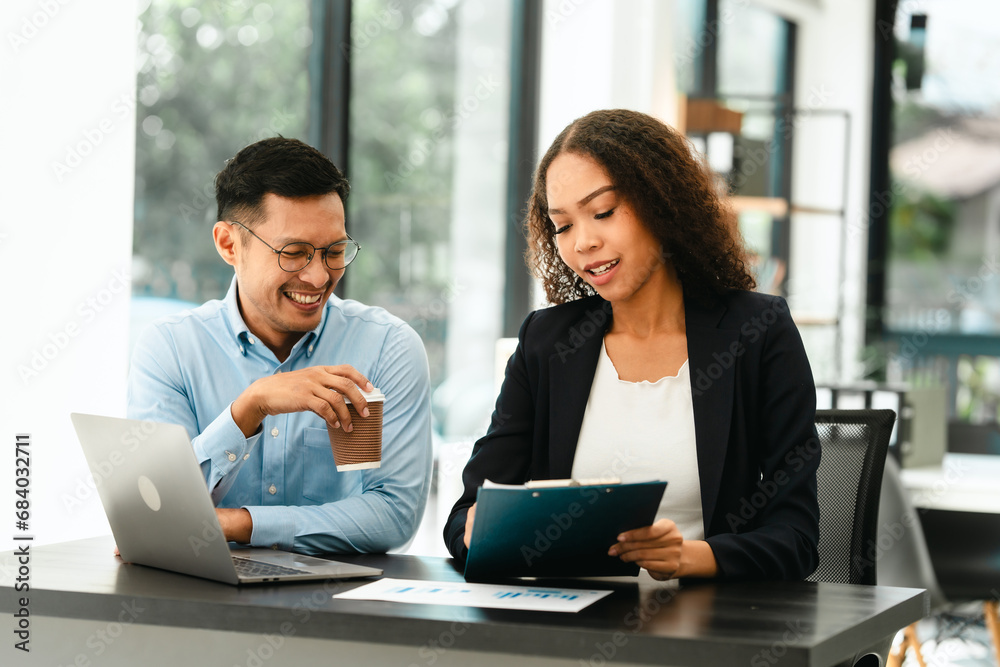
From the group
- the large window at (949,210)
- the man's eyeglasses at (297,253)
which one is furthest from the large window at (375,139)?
the large window at (949,210)

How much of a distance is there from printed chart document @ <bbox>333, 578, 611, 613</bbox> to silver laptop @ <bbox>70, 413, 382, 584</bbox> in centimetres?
10

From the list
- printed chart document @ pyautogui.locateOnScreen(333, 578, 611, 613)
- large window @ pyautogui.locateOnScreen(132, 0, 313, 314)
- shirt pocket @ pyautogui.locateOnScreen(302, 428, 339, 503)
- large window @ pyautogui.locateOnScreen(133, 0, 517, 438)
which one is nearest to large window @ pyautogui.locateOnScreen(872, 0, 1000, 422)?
large window @ pyautogui.locateOnScreen(133, 0, 517, 438)

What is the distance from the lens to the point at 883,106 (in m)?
6.20

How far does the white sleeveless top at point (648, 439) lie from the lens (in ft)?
5.65

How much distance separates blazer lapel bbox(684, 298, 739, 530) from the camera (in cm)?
168

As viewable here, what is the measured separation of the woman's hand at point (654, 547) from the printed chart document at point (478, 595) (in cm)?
9

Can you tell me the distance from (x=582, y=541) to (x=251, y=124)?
2533mm

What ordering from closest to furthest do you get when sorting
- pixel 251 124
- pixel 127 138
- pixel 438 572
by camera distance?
1. pixel 438 572
2. pixel 127 138
3. pixel 251 124

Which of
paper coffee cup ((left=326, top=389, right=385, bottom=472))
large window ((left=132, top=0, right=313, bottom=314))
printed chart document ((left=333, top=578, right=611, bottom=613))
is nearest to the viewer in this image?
printed chart document ((left=333, top=578, right=611, bottom=613))

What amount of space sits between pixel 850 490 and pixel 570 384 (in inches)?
22.4

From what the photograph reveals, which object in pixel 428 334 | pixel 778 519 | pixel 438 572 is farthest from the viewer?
pixel 428 334

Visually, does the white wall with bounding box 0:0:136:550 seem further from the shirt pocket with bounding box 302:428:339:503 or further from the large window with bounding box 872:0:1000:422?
the large window with bounding box 872:0:1000:422

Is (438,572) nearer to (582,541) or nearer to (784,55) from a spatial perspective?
(582,541)

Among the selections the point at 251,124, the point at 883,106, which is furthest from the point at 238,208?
the point at 883,106
